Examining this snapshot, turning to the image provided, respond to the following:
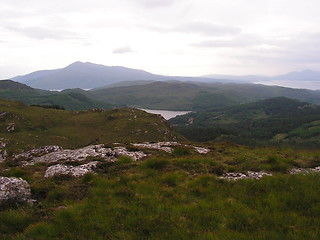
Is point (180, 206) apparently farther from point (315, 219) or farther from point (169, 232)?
point (315, 219)

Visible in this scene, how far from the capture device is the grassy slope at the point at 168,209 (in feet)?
30.1

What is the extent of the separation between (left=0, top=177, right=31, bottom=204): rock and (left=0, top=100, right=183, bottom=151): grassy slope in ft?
215

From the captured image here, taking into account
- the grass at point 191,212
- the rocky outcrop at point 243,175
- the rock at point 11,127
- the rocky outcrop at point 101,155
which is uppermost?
the grass at point 191,212

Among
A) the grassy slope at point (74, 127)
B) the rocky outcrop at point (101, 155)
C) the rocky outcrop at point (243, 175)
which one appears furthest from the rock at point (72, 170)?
the grassy slope at point (74, 127)

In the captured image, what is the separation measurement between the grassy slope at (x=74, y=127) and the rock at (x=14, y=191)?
215 ft

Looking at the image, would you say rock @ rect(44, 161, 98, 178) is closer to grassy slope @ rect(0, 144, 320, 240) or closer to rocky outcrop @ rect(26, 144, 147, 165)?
grassy slope @ rect(0, 144, 320, 240)

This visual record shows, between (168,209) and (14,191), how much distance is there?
328 inches

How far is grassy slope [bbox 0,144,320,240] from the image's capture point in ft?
30.1

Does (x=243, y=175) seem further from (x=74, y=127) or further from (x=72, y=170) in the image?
(x=74, y=127)

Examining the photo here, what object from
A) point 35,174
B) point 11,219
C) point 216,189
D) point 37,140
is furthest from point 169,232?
point 37,140

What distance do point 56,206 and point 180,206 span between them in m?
6.39

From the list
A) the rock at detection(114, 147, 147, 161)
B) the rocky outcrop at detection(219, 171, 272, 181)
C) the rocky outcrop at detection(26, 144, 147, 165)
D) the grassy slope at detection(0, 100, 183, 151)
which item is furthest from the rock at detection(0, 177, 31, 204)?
the grassy slope at detection(0, 100, 183, 151)

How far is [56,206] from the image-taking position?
1185 cm

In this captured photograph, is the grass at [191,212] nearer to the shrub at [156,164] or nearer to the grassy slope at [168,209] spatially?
the grassy slope at [168,209]
